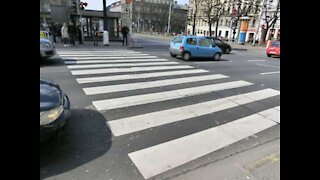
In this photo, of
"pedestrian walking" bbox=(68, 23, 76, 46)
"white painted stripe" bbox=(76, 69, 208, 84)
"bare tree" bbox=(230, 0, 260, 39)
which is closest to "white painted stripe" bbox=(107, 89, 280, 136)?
"white painted stripe" bbox=(76, 69, 208, 84)

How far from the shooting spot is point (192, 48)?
14.1 m

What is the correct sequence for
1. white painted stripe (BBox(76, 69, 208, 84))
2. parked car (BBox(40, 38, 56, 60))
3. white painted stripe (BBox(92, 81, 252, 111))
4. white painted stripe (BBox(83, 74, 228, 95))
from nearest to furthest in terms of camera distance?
white painted stripe (BBox(92, 81, 252, 111)) → white painted stripe (BBox(83, 74, 228, 95)) → white painted stripe (BBox(76, 69, 208, 84)) → parked car (BBox(40, 38, 56, 60))

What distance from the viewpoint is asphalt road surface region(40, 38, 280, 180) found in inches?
130

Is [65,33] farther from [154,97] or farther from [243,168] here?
[243,168]

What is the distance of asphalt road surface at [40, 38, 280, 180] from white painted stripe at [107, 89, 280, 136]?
2 centimetres

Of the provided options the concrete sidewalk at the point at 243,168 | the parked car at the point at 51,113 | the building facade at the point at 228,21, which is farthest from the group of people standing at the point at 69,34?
the building facade at the point at 228,21

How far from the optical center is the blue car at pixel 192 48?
45.9ft

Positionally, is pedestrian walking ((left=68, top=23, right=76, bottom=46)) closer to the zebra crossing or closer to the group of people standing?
the group of people standing

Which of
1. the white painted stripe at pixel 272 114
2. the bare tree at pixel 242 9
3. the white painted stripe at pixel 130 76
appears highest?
the bare tree at pixel 242 9

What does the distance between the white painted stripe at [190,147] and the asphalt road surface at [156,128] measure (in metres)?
0.01

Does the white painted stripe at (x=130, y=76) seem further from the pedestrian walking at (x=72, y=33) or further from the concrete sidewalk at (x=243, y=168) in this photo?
the pedestrian walking at (x=72, y=33)

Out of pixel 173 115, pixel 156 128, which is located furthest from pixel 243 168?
pixel 173 115
